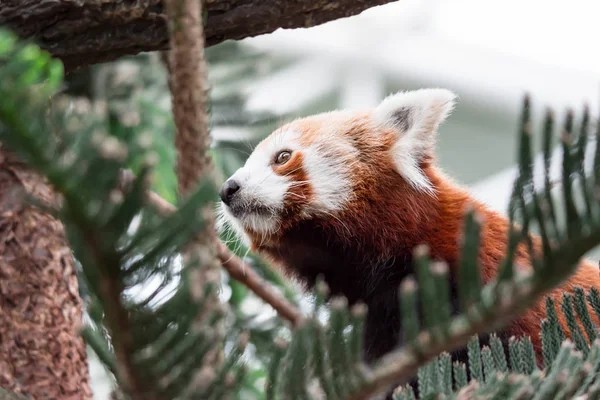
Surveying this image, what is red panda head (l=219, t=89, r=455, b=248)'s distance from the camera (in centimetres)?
159

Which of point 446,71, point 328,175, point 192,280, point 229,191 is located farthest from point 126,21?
point 446,71

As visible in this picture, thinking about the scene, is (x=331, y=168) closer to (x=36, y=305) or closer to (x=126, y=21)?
(x=126, y=21)

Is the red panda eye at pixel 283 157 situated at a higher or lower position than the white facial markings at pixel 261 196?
higher

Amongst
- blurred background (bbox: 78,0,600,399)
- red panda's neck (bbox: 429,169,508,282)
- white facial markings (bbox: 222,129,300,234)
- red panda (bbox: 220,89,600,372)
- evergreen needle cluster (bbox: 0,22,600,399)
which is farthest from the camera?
blurred background (bbox: 78,0,600,399)

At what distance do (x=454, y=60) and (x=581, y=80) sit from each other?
71cm

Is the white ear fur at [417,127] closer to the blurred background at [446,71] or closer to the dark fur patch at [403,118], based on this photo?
the dark fur patch at [403,118]

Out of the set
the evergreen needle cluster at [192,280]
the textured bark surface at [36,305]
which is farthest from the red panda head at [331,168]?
the evergreen needle cluster at [192,280]

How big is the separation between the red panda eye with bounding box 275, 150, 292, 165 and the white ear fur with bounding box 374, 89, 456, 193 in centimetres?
24

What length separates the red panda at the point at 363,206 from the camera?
58.0 inches

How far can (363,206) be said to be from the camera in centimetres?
159

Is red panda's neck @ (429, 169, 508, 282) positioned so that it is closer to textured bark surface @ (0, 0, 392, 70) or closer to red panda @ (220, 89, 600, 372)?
red panda @ (220, 89, 600, 372)

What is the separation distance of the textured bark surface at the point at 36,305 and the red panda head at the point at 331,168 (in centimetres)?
44

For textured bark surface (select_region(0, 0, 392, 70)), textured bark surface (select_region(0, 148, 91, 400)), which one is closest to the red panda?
textured bark surface (select_region(0, 0, 392, 70))

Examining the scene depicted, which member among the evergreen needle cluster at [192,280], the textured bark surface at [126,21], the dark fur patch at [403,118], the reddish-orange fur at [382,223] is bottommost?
the reddish-orange fur at [382,223]
